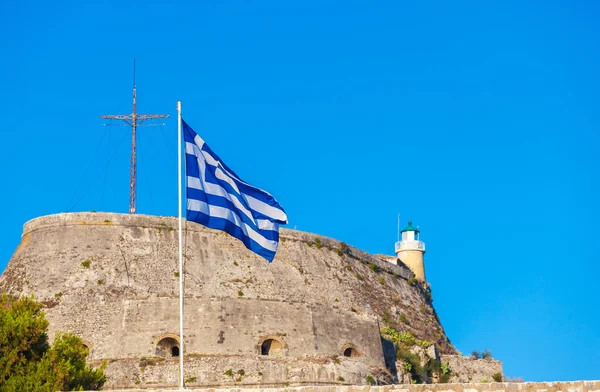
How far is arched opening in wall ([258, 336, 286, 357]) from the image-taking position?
42781 mm

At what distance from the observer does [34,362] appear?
29.0m

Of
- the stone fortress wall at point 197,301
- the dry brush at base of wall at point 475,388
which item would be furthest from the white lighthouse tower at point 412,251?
the dry brush at base of wall at point 475,388

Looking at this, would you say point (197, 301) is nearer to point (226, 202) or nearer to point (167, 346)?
point (167, 346)

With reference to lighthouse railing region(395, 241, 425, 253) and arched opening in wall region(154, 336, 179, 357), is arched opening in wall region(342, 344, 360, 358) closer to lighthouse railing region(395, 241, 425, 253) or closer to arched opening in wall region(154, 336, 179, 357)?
arched opening in wall region(154, 336, 179, 357)

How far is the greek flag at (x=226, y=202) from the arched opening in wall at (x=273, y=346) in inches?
542

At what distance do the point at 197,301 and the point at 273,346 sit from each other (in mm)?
3446

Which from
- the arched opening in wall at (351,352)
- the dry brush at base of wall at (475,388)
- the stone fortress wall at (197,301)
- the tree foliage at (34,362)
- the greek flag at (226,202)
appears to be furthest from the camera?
the arched opening in wall at (351,352)

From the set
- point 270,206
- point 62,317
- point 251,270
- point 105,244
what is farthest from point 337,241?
point 270,206

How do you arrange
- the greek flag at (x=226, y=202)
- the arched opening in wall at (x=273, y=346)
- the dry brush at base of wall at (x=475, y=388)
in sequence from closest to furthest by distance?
the dry brush at base of wall at (x=475, y=388)
the greek flag at (x=226, y=202)
the arched opening in wall at (x=273, y=346)

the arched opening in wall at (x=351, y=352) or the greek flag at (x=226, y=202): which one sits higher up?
the greek flag at (x=226, y=202)

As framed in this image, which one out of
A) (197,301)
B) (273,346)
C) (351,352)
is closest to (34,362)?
(197,301)

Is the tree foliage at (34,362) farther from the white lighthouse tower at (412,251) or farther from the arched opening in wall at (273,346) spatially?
the white lighthouse tower at (412,251)

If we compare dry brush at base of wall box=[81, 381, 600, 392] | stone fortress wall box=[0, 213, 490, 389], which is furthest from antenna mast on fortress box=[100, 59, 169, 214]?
dry brush at base of wall box=[81, 381, 600, 392]

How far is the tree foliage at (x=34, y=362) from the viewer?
91.2 feet
